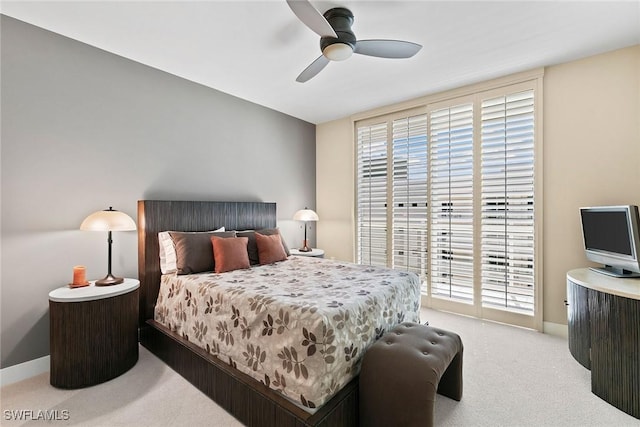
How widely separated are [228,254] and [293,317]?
4.58 ft

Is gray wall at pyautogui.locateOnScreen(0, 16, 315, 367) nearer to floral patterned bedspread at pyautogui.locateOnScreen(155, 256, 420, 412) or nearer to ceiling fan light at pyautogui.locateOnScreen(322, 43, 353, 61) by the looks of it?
floral patterned bedspread at pyautogui.locateOnScreen(155, 256, 420, 412)

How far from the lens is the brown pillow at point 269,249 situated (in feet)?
10.6

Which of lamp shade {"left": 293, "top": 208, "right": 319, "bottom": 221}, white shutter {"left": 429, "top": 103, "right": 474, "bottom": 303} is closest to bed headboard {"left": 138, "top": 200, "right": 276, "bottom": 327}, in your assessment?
lamp shade {"left": 293, "top": 208, "right": 319, "bottom": 221}

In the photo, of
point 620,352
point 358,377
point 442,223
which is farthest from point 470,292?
point 358,377

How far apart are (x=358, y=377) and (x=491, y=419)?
90cm

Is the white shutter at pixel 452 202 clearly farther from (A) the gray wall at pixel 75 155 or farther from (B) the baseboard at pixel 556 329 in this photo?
(A) the gray wall at pixel 75 155

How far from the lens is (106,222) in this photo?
2326 millimetres

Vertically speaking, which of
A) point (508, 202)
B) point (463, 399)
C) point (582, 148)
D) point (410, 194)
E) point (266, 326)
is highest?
point (582, 148)

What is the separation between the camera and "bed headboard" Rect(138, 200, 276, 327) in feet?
9.13

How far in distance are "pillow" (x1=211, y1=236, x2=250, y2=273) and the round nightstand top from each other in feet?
2.32

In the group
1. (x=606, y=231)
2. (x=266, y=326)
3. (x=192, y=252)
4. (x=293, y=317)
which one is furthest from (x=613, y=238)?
(x=192, y=252)

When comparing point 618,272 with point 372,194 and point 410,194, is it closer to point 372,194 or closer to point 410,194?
point 410,194

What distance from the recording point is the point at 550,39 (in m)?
2.49

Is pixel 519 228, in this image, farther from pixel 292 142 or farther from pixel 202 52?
pixel 202 52
